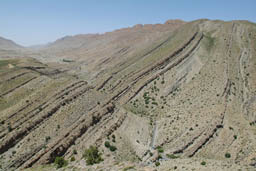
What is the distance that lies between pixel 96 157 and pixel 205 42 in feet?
190

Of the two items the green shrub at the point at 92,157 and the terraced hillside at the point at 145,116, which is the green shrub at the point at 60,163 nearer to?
the terraced hillside at the point at 145,116

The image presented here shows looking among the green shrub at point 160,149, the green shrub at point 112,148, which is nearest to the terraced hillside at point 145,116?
the green shrub at point 112,148

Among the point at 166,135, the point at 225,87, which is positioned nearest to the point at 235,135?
the point at 166,135

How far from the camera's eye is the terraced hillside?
80.2ft

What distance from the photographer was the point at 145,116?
3819 centimetres

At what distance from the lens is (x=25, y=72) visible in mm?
44938

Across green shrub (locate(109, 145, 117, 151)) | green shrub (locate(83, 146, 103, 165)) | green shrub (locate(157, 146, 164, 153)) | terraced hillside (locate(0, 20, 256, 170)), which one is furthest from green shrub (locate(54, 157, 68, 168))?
green shrub (locate(157, 146, 164, 153))

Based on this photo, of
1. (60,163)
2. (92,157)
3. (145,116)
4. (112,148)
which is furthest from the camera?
(145,116)

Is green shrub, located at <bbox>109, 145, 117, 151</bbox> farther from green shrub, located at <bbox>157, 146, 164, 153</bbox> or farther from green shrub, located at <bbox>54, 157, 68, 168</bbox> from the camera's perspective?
green shrub, located at <bbox>157, 146, 164, 153</bbox>

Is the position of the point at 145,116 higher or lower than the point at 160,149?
higher

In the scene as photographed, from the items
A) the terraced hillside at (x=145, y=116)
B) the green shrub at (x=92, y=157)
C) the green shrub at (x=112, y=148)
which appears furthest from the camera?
the green shrub at (x=112, y=148)

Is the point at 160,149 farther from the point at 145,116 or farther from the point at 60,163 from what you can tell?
the point at 60,163

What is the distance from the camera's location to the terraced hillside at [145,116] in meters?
24.5

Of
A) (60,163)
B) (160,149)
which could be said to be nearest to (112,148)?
(60,163)
